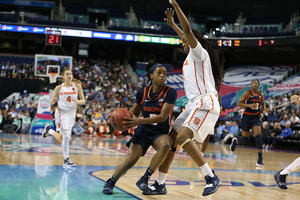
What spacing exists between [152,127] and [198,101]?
0.66 metres

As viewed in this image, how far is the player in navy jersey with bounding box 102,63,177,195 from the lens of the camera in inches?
172

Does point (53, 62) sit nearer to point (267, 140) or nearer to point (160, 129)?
point (267, 140)

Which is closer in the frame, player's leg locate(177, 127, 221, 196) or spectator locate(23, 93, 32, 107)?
player's leg locate(177, 127, 221, 196)

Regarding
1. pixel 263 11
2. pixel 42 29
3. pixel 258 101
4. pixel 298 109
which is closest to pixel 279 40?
pixel 263 11

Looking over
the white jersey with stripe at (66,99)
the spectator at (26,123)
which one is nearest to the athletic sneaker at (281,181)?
the white jersey with stripe at (66,99)

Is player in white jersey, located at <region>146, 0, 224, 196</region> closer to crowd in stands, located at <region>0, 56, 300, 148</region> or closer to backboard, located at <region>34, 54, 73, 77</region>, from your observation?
Result: crowd in stands, located at <region>0, 56, 300, 148</region>

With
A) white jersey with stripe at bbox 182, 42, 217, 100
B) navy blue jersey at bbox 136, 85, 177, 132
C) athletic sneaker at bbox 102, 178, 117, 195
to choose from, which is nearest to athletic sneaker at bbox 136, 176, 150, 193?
athletic sneaker at bbox 102, 178, 117, 195

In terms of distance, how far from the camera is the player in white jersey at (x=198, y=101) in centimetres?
412

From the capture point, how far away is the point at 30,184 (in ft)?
15.5

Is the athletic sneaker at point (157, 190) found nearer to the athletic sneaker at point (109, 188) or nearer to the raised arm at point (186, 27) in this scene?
the athletic sneaker at point (109, 188)

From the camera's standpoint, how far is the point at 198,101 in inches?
168

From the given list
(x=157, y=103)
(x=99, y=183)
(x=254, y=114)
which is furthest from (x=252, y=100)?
(x=99, y=183)

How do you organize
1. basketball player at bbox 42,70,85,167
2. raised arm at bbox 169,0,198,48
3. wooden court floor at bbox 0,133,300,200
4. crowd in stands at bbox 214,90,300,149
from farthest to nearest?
1. crowd in stands at bbox 214,90,300,149
2. basketball player at bbox 42,70,85,167
3. wooden court floor at bbox 0,133,300,200
4. raised arm at bbox 169,0,198,48

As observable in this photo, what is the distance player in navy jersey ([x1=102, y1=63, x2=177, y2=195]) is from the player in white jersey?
0.50ft
